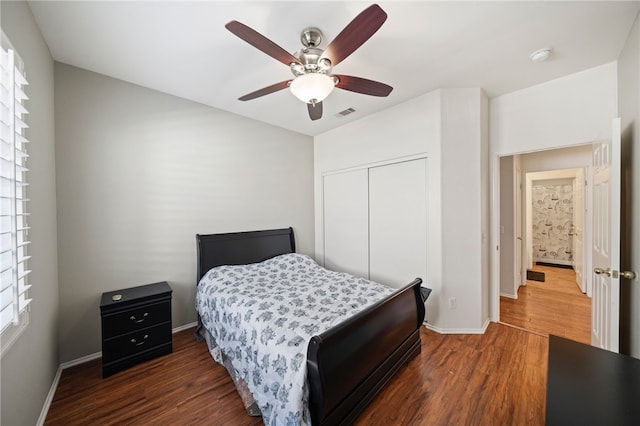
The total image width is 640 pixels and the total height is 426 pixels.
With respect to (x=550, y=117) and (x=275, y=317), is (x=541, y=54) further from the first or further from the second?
(x=275, y=317)

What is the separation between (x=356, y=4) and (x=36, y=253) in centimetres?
270

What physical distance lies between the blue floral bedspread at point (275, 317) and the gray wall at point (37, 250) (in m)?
1.12

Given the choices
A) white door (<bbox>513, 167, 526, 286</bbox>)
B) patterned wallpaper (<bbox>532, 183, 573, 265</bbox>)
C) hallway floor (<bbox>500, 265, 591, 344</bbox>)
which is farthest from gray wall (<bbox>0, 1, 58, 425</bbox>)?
patterned wallpaper (<bbox>532, 183, 573, 265</bbox>)

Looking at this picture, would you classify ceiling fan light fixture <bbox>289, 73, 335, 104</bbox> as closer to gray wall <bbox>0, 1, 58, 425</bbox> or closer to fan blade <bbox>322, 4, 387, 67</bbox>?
fan blade <bbox>322, 4, 387, 67</bbox>

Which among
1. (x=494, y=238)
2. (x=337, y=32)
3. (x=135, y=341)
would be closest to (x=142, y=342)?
(x=135, y=341)

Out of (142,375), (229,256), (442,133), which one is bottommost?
(142,375)

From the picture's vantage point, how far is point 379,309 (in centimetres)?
182

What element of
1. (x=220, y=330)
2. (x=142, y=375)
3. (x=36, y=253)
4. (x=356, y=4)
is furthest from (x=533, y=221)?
(x=36, y=253)

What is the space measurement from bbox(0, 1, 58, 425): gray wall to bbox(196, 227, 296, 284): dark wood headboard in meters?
1.21

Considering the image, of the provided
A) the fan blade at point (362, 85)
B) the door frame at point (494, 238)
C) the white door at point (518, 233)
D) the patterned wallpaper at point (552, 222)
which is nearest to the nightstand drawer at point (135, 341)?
the fan blade at point (362, 85)

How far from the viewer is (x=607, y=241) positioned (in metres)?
1.79

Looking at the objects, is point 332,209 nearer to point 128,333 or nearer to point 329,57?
point 329,57

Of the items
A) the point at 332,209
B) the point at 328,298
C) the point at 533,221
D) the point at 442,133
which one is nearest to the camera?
the point at 328,298

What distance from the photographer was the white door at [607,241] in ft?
5.43
